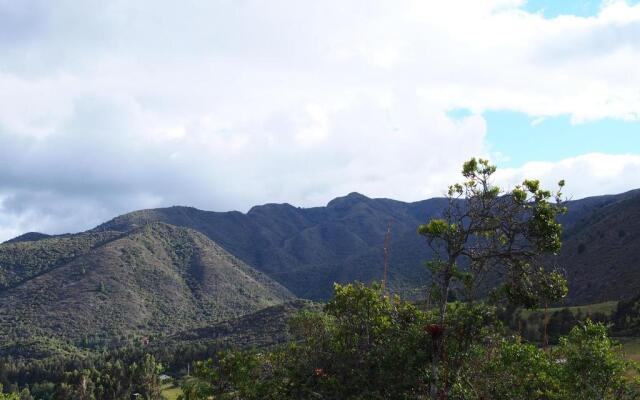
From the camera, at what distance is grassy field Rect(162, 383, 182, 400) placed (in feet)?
334

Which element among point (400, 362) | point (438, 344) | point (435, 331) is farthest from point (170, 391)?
point (435, 331)

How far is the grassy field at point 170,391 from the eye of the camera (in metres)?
102

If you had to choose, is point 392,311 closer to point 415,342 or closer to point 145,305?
point 415,342

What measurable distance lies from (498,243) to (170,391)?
11125cm

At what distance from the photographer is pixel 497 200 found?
48.1 feet

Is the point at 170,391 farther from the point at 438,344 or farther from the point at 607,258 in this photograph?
the point at 438,344

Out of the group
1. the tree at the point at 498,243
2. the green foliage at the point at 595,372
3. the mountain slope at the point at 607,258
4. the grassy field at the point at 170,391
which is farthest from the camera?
the mountain slope at the point at 607,258

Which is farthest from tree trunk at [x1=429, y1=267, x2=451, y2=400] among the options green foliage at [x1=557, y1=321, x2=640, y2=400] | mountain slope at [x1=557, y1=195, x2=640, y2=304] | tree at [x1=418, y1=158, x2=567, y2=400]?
mountain slope at [x1=557, y1=195, x2=640, y2=304]

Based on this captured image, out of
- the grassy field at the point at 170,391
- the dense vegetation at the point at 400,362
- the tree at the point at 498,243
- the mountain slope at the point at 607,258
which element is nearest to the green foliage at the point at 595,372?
the dense vegetation at the point at 400,362

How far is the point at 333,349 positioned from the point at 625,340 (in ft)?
234

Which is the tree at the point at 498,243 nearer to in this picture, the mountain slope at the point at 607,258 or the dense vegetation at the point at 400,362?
the dense vegetation at the point at 400,362

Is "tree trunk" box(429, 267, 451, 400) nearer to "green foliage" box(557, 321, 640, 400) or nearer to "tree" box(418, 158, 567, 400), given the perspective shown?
"tree" box(418, 158, 567, 400)

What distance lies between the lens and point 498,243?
48.0 ft

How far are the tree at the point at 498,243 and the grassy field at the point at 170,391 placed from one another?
320 ft
